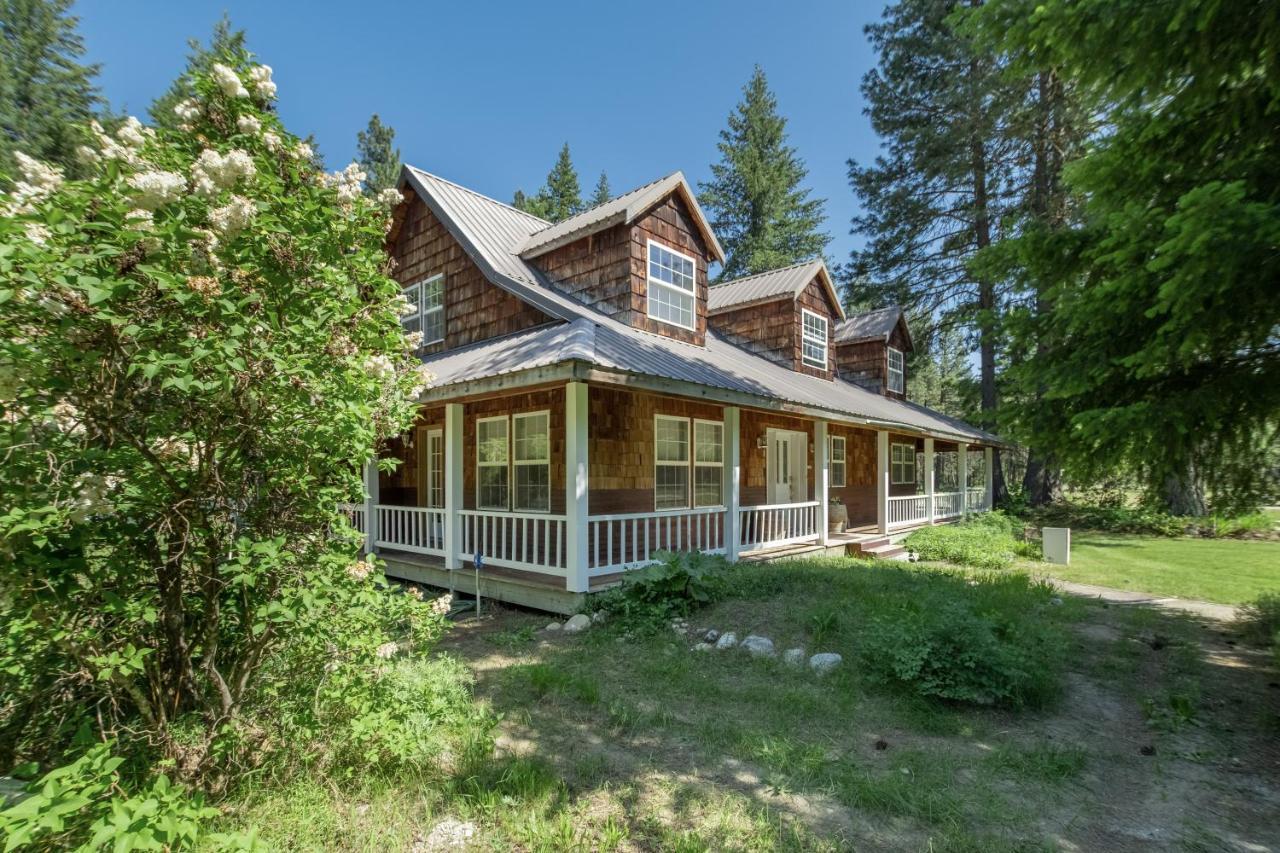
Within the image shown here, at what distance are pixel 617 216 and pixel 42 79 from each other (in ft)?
97.0

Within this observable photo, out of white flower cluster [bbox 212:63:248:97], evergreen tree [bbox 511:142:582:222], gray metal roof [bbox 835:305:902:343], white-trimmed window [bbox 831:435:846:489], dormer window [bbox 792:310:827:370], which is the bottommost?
white-trimmed window [bbox 831:435:846:489]

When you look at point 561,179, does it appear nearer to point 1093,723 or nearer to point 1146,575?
point 1146,575

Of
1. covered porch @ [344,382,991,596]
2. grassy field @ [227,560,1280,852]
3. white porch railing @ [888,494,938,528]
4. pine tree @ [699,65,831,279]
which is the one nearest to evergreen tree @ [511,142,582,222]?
pine tree @ [699,65,831,279]

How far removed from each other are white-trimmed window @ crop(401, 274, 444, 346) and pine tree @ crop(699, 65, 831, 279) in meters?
23.3

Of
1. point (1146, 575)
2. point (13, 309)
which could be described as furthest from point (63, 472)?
point (1146, 575)

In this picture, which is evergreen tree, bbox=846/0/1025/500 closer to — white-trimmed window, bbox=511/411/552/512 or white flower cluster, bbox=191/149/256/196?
white-trimmed window, bbox=511/411/552/512

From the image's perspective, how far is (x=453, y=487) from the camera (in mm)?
8617

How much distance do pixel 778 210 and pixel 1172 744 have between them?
32240 millimetres

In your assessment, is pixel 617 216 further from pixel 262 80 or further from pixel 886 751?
pixel 886 751

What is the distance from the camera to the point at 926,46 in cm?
2061

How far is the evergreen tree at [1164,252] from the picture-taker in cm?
366

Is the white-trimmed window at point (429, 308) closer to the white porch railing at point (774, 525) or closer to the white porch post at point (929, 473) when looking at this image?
the white porch railing at point (774, 525)

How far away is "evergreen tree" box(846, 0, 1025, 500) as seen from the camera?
19031 mm

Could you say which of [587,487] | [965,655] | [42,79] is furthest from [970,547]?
[42,79]
